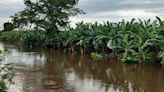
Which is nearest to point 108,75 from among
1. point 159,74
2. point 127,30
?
point 159,74

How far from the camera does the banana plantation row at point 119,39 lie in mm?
28688

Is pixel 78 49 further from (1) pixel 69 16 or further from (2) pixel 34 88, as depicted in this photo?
(2) pixel 34 88

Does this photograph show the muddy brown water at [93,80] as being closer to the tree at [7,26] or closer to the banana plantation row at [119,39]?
the banana plantation row at [119,39]

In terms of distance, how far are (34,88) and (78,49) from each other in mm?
26675

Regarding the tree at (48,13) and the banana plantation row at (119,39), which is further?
the tree at (48,13)

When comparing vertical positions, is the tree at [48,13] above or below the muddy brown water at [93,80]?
above

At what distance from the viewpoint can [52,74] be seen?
23578 mm

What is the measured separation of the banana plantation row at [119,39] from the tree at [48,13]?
180 cm

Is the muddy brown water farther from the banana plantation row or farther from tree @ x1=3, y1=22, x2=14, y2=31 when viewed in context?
tree @ x1=3, y1=22, x2=14, y2=31

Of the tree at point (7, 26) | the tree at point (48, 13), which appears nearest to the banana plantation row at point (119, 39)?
the tree at point (48, 13)

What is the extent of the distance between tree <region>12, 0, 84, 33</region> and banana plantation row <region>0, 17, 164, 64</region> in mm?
1802

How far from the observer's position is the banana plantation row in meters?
28.7

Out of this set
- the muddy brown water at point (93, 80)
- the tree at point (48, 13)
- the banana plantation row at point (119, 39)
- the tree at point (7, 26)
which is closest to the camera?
the muddy brown water at point (93, 80)

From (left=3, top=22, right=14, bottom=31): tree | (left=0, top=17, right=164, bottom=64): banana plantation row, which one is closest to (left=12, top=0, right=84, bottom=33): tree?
(left=0, top=17, right=164, bottom=64): banana plantation row
